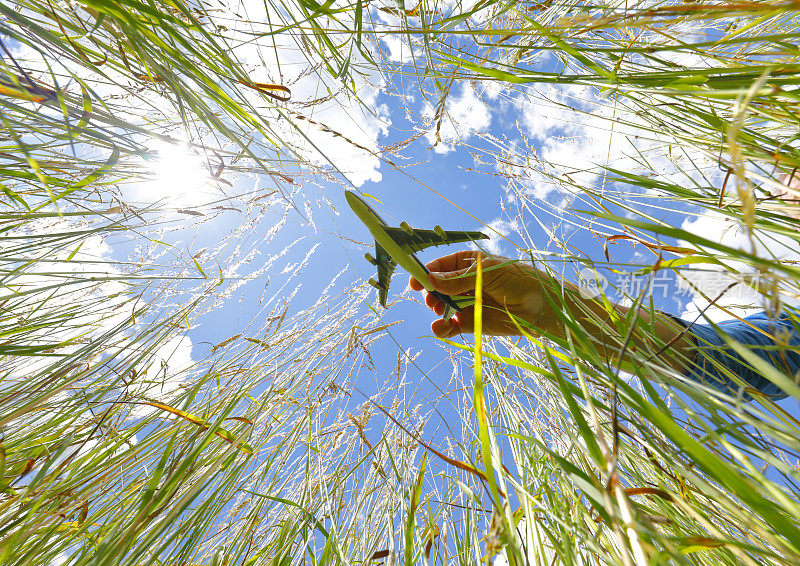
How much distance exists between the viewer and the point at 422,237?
1370 mm

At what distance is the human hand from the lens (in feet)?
4.26

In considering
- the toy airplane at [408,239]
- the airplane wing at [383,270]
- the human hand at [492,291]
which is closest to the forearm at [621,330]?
the human hand at [492,291]

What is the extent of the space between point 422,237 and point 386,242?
157 mm

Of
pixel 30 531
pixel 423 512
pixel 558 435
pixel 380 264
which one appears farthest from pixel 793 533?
pixel 380 264

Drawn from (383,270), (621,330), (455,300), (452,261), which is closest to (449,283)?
(455,300)

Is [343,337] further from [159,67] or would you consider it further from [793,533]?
[793,533]

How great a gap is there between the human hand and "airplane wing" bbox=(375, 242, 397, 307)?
0.11m

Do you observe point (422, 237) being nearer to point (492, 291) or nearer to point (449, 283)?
point (449, 283)

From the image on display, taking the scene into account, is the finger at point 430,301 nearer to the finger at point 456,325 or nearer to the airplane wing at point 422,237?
the finger at point 456,325

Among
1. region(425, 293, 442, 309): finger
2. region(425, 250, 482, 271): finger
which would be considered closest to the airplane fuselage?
region(425, 293, 442, 309): finger

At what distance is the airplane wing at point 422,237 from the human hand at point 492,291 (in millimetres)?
107

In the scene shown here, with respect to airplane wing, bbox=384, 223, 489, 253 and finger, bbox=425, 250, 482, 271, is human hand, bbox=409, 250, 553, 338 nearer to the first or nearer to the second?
finger, bbox=425, 250, 482, 271

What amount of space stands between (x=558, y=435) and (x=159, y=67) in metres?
1.28

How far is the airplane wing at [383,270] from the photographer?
1444mm
